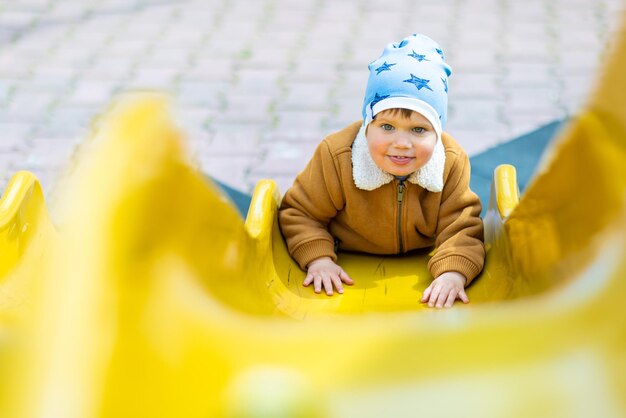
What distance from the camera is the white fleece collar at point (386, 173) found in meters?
2.20

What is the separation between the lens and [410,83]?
2086 millimetres

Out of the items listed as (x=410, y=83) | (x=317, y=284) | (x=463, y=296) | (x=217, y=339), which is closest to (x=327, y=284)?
(x=317, y=284)

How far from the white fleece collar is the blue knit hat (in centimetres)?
7

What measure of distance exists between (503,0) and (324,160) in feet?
11.4

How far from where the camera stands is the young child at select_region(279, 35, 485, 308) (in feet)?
6.93

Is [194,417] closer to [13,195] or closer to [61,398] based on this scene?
[61,398]

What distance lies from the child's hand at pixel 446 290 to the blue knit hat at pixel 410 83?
1.11 feet

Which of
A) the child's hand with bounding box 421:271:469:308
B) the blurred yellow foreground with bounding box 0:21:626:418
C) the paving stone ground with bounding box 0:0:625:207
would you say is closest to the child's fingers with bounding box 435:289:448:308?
the child's hand with bounding box 421:271:469:308

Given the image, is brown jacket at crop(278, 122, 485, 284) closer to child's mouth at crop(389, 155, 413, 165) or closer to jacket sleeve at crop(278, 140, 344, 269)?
jacket sleeve at crop(278, 140, 344, 269)

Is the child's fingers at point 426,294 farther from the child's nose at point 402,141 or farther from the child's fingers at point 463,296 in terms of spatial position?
the child's nose at point 402,141

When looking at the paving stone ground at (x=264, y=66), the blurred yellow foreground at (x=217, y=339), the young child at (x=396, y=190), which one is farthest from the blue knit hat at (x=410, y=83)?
the paving stone ground at (x=264, y=66)

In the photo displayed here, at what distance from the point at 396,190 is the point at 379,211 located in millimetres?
79

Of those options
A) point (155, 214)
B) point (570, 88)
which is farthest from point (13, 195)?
point (570, 88)

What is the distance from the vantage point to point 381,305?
2.16 metres
